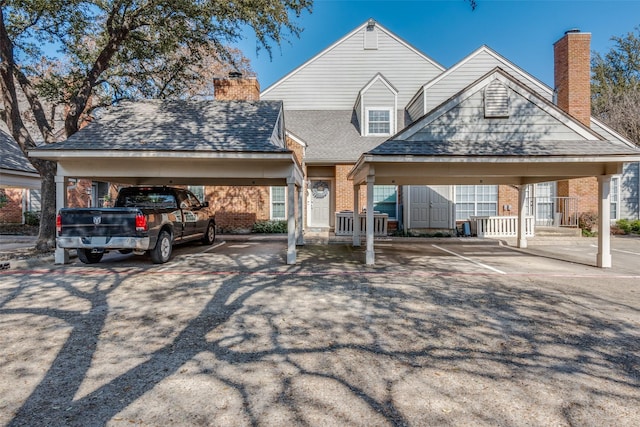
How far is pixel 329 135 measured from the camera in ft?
55.8

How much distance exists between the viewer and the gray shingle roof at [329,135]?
15578 millimetres

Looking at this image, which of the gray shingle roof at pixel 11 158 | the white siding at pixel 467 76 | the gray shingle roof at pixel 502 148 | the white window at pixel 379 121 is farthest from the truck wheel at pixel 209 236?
the white siding at pixel 467 76

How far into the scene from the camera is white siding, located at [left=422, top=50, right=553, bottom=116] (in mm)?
16438

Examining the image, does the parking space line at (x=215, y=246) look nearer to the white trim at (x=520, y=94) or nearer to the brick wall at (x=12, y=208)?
the white trim at (x=520, y=94)

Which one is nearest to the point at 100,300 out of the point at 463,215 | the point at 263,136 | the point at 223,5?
the point at 263,136

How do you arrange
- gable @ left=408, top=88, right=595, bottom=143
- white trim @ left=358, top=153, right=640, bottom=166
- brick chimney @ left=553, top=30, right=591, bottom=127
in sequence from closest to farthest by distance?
white trim @ left=358, top=153, right=640, bottom=166 → gable @ left=408, top=88, right=595, bottom=143 → brick chimney @ left=553, top=30, right=591, bottom=127

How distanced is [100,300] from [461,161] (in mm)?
7938

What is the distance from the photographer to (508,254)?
429 inches

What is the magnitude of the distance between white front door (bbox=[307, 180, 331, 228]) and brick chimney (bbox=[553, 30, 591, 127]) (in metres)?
11.4

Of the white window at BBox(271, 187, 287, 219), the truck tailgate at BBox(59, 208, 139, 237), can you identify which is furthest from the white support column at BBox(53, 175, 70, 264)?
the white window at BBox(271, 187, 287, 219)

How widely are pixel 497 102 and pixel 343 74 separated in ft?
38.7

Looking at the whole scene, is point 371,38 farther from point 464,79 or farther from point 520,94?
point 520,94

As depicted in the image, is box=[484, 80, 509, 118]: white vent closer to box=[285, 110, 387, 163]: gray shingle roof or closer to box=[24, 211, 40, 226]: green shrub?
box=[285, 110, 387, 163]: gray shingle roof

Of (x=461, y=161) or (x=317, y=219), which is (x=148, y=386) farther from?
(x=317, y=219)
